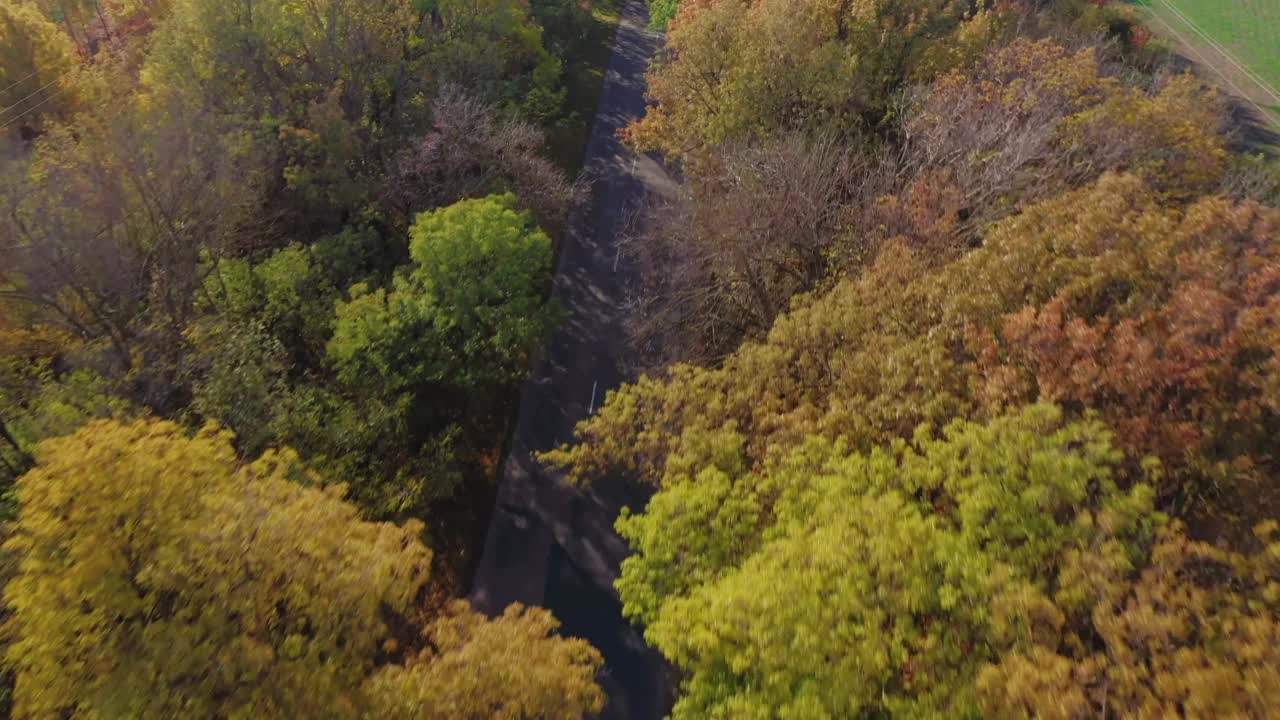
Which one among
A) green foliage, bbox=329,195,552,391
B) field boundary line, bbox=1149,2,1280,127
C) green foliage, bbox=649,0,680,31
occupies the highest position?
field boundary line, bbox=1149,2,1280,127

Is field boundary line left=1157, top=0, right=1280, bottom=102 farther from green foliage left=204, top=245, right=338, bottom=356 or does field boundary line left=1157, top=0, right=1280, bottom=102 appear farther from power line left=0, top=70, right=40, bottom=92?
power line left=0, top=70, right=40, bottom=92

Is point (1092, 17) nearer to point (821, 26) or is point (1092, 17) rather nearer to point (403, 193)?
point (821, 26)

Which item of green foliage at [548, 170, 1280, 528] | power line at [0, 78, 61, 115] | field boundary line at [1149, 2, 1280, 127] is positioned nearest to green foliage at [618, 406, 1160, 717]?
green foliage at [548, 170, 1280, 528]

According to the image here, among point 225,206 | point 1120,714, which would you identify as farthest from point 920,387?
point 225,206

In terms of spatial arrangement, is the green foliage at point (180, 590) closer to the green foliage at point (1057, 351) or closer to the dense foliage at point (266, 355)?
the dense foliage at point (266, 355)

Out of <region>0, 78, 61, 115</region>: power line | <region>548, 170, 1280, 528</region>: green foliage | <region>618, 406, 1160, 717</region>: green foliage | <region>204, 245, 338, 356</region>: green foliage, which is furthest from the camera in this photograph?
<region>0, 78, 61, 115</region>: power line

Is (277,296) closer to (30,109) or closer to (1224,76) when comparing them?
(30,109)

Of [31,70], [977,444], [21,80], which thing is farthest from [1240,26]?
[21,80]
